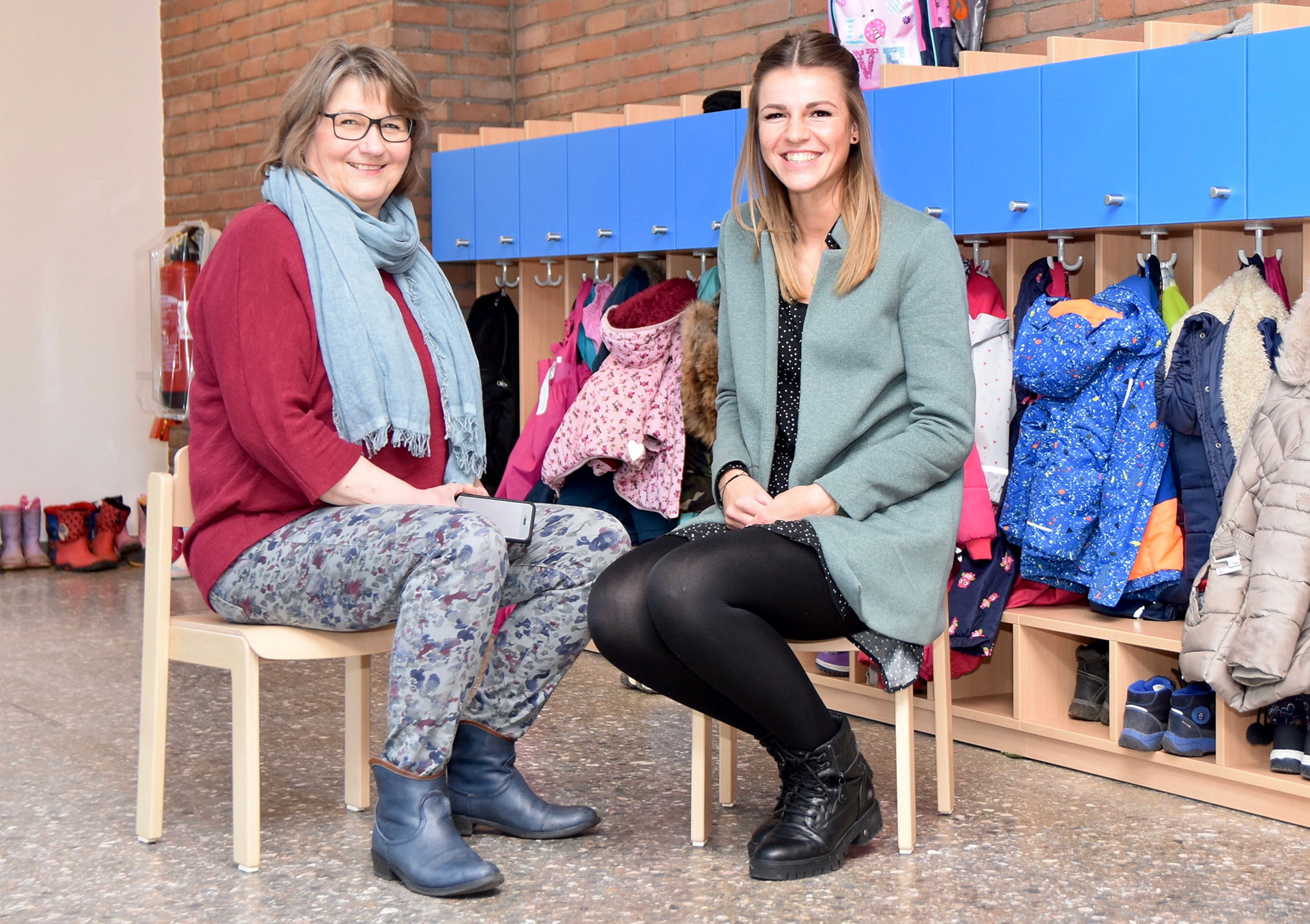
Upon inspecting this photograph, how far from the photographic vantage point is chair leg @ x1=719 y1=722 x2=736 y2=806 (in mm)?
2578

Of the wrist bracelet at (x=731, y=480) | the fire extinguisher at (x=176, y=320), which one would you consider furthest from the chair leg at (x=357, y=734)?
the fire extinguisher at (x=176, y=320)

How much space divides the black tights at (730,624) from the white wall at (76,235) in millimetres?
4576

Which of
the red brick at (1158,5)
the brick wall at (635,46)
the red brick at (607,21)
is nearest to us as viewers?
the red brick at (1158,5)

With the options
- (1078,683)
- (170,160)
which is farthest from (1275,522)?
(170,160)

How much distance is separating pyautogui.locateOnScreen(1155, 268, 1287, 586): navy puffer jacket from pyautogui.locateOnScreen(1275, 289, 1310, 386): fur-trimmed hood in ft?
0.38

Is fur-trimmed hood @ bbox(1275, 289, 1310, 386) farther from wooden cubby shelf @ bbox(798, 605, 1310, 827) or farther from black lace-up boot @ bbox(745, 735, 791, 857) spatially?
black lace-up boot @ bbox(745, 735, 791, 857)

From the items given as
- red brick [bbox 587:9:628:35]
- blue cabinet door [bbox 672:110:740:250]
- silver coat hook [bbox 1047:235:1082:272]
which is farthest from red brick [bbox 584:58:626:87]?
silver coat hook [bbox 1047:235:1082:272]

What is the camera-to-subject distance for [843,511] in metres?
2.26

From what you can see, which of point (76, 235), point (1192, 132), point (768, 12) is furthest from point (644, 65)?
point (76, 235)

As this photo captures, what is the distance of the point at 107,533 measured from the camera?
5.73 meters

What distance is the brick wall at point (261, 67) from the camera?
511cm

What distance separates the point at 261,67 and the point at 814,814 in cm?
451

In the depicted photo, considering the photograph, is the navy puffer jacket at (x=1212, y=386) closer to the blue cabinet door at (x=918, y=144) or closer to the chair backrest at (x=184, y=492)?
the blue cabinet door at (x=918, y=144)

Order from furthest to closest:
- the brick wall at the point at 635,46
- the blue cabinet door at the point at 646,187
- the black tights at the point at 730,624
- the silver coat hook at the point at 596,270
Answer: the brick wall at the point at 635,46
the silver coat hook at the point at 596,270
the blue cabinet door at the point at 646,187
the black tights at the point at 730,624
